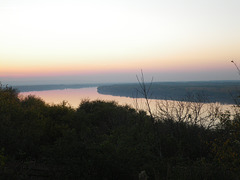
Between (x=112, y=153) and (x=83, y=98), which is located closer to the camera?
(x=112, y=153)

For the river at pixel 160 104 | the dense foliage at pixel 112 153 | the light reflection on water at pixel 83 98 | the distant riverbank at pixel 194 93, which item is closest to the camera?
the dense foliage at pixel 112 153

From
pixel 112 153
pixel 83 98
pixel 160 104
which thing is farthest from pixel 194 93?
pixel 83 98

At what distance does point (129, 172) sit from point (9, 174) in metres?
3.49

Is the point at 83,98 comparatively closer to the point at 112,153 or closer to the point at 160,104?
the point at 160,104

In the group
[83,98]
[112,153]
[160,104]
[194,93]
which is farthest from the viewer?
[83,98]

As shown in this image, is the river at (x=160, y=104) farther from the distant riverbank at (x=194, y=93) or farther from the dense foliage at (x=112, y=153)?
the dense foliage at (x=112, y=153)

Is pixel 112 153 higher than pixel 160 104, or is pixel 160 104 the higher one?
pixel 160 104

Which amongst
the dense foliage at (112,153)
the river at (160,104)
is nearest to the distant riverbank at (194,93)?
the river at (160,104)

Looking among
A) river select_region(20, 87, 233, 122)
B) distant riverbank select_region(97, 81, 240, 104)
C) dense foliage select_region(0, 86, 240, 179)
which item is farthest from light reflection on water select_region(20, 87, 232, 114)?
dense foliage select_region(0, 86, 240, 179)

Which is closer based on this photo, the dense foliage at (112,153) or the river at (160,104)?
the dense foliage at (112,153)

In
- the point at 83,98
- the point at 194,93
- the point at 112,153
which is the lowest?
the point at 112,153

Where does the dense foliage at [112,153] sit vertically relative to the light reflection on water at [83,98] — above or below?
above

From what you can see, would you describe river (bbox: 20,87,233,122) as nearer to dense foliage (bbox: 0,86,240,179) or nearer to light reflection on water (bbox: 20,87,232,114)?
light reflection on water (bbox: 20,87,232,114)

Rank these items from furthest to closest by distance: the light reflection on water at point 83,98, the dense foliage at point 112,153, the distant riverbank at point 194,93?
the light reflection on water at point 83,98 < the distant riverbank at point 194,93 < the dense foliage at point 112,153
